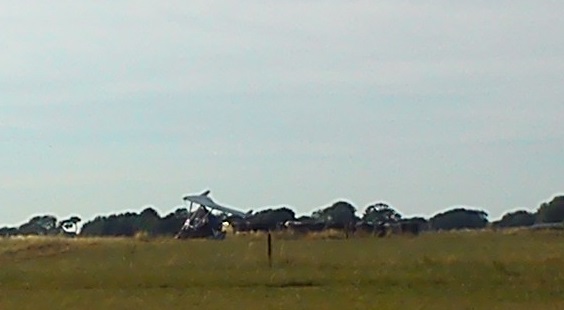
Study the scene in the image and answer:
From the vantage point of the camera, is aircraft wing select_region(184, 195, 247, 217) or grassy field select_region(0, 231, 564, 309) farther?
aircraft wing select_region(184, 195, 247, 217)

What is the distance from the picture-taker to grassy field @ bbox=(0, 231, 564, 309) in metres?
26.7

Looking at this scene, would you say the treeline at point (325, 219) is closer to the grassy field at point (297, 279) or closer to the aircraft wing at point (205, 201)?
the aircraft wing at point (205, 201)

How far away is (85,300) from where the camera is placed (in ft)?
92.0

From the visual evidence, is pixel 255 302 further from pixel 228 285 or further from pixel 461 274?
pixel 461 274

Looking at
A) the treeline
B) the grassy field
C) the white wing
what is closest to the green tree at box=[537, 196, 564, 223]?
the treeline

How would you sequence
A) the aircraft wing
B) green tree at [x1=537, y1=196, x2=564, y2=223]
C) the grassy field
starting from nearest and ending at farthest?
the grassy field → the aircraft wing → green tree at [x1=537, y1=196, x2=564, y2=223]

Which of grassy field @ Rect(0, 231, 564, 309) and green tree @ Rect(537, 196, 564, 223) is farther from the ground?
green tree @ Rect(537, 196, 564, 223)

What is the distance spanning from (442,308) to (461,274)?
8.94m

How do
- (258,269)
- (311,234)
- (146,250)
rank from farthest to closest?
(311,234) < (146,250) < (258,269)

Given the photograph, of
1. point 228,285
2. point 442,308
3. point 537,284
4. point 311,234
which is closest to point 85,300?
point 228,285

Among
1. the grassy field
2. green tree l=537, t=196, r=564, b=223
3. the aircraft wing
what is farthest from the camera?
green tree l=537, t=196, r=564, b=223

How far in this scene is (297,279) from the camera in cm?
3241

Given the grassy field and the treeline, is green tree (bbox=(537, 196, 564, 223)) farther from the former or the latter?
the grassy field

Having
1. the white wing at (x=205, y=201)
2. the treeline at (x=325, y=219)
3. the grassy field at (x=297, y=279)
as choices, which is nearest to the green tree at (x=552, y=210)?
the treeline at (x=325, y=219)
